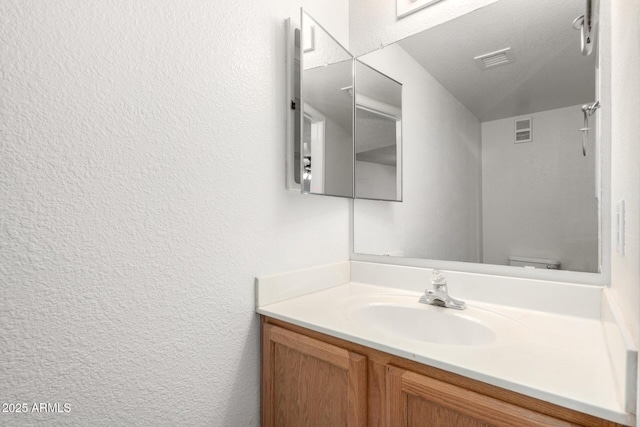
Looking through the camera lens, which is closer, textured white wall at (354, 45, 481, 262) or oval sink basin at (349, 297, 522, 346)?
oval sink basin at (349, 297, 522, 346)

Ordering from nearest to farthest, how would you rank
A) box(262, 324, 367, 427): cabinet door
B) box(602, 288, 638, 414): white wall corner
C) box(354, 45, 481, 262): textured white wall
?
box(602, 288, 638, 414): white wall corner → box(262, 324, 367, 427): cabinet door → box(354, 45, 481, 262): textured white wall

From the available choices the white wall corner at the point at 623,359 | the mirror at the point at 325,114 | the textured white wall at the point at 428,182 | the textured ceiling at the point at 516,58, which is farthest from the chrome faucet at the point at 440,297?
the textured ceiling at the point at 516,58

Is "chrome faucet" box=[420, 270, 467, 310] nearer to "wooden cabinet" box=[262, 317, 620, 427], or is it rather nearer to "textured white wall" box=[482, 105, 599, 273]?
"textured white wall" box=[482, 105, 599, 273]

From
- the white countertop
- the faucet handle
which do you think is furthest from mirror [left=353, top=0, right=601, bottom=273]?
the white countertop

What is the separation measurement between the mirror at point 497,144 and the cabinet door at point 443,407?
0.63 metres

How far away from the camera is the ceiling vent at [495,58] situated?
3.76ft

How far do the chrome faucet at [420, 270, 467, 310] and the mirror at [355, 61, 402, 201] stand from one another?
427 millimetres

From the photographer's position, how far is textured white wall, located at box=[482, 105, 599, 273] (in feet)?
3.26

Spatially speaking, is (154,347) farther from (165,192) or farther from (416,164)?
(416,164)

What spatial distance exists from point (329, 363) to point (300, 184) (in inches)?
24.5

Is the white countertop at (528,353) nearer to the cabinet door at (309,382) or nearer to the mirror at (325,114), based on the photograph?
the cabinet door at (309,382)

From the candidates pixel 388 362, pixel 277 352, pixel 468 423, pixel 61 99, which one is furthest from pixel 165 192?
pixel 468 423

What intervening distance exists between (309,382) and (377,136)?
1060mm

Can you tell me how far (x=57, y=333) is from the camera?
654 millimetres
